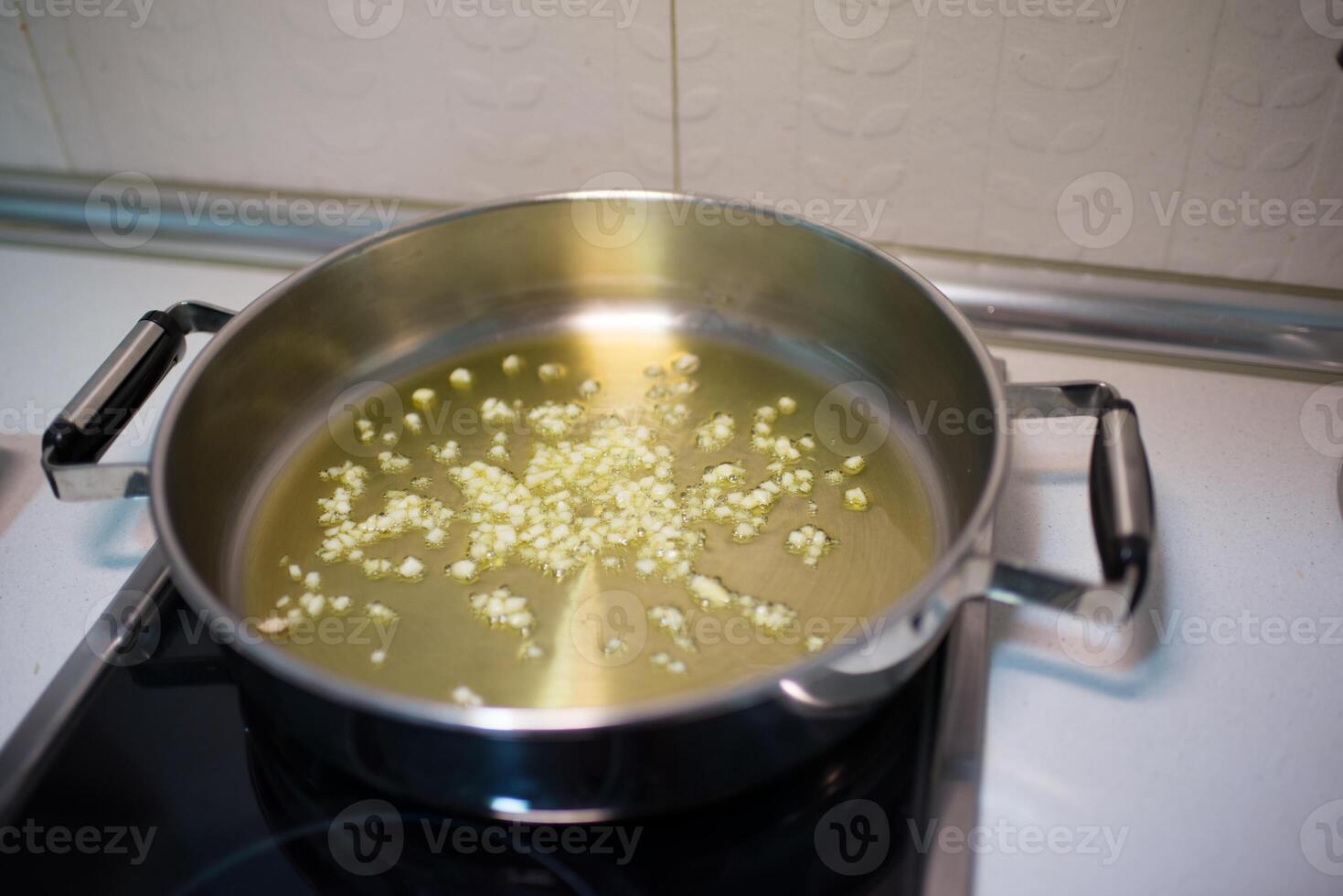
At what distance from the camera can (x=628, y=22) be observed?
631 millimetres

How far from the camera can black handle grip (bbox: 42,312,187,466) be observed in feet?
1.55

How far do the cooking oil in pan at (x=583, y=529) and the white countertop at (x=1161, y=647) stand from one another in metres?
0.07

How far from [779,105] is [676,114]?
0.06m

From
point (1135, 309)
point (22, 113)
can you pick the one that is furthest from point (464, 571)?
point (22, 113)

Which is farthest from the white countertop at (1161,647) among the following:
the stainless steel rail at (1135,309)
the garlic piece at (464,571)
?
the garlic piece at (464,571)

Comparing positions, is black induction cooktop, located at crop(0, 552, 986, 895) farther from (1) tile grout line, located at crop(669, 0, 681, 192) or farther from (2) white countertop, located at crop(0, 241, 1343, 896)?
(1) tile grout line, located at crop(669, 0, 681, 192)

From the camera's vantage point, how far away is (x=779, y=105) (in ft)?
2.10

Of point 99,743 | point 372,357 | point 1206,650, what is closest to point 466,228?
point 372,357

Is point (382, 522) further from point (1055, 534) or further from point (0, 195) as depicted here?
point (0, 195)

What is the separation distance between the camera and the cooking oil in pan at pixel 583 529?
18.4 inches

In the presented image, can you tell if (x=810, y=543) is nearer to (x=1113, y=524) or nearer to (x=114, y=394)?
(x=1113, y=524)

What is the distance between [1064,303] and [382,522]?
0.41 meters

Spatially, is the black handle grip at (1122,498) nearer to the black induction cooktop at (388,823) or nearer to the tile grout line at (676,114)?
the black induction cooktop at (388,823)

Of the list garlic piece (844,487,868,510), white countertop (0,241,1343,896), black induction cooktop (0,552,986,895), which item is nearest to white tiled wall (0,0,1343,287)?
white countertop (0,241,1343,896)
